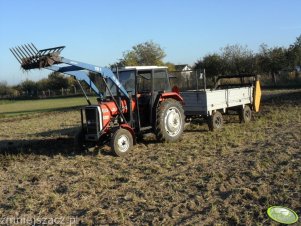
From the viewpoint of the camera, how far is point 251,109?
1559 cm

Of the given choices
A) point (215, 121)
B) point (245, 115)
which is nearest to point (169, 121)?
point (215, 121)

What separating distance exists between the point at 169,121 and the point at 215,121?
7.73 ft

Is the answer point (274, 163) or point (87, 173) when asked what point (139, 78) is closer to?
point (87, 173)

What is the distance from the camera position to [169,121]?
1130 cm

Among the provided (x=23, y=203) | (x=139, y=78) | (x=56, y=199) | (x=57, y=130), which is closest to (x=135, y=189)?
(x=56, y=199)

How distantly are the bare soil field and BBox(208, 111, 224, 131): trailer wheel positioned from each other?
0.62 metres

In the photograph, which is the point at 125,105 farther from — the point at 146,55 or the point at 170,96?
the point at 146,55

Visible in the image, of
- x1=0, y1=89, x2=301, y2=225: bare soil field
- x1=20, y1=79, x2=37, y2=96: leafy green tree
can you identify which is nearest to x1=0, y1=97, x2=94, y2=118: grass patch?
x1=0, y1=89, x2=301, y2=225: bare soil field

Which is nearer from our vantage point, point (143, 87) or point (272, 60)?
point (143, 87)

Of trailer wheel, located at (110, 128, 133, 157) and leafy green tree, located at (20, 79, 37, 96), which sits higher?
leafy green tree, located at (20, 79, 37, 96)

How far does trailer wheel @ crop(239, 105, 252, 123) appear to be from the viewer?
1462 centimetres

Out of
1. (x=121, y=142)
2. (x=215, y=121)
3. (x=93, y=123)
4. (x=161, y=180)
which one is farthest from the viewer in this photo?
(x=215, y=121)

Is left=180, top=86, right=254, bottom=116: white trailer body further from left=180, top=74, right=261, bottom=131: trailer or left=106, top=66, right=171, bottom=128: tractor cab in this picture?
left=106, top=66, right=171, bottom=128: tractor cab

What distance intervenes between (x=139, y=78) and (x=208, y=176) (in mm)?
4111
